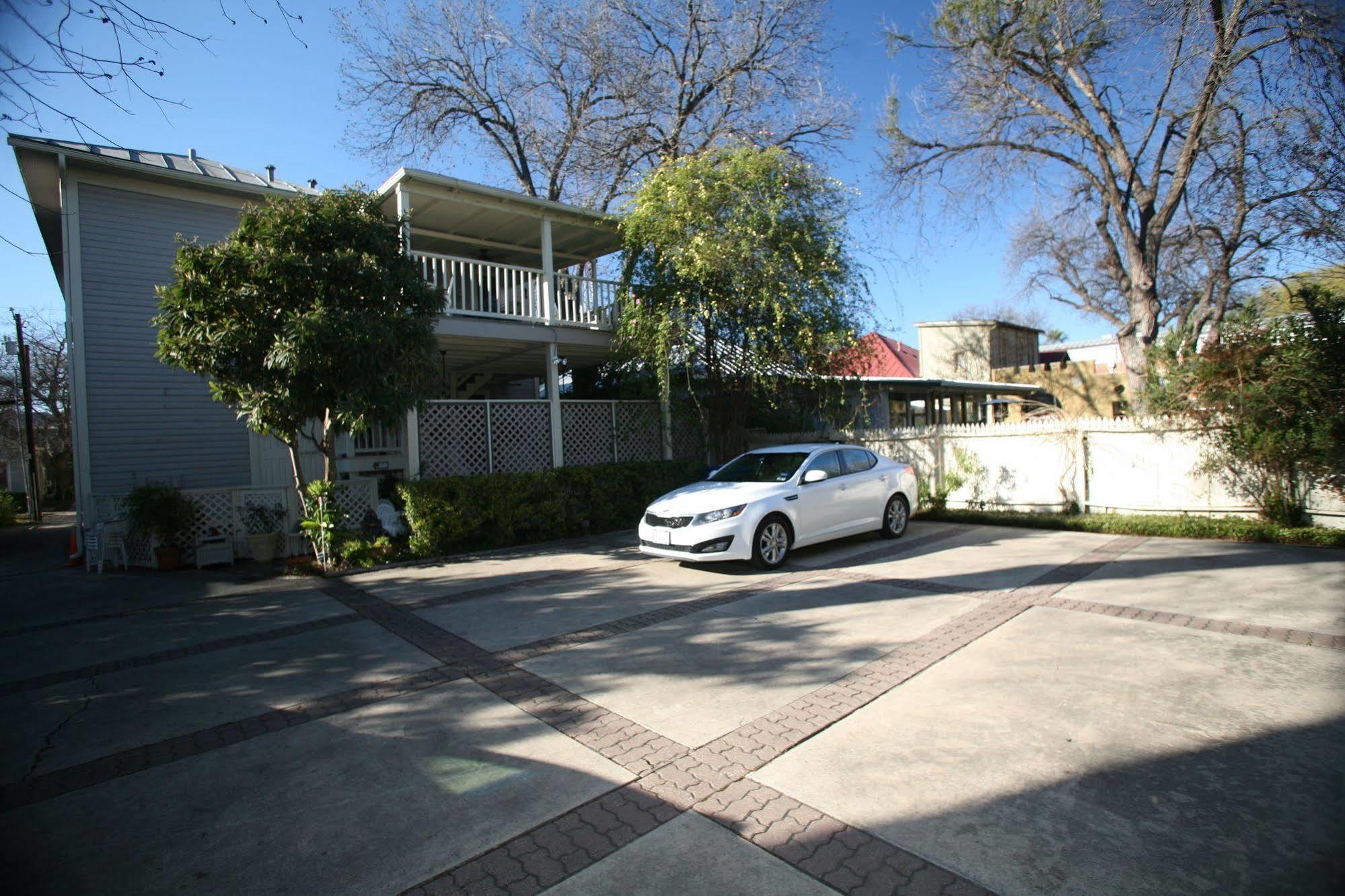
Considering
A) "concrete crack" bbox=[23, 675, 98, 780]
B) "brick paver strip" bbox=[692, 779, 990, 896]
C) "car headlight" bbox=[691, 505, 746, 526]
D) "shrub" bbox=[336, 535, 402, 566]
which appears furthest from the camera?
"shrub" bbox=[336, 535, 402, 566]

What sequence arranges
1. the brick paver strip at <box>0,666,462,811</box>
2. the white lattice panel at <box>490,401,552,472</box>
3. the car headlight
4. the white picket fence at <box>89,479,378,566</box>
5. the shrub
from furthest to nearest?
the white lattice panel at <box>490,401,552,472</box>
the white picket fence at <box>89,479,378,566</box>
the shrub
the car headlight
the brick paver strip at <box>0,666,462,811</box>

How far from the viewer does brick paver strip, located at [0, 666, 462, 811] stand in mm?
3510

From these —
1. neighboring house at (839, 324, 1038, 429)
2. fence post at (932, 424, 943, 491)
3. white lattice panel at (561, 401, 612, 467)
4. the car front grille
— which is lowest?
the car front grille

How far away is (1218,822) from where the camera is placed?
277cm

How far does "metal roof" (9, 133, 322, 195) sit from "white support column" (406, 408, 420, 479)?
11.9ft

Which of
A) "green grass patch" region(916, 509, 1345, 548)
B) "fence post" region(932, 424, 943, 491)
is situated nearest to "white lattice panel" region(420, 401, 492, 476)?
"green grass patch" region(916, 509, 1345, 548)

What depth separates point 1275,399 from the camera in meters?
8.05

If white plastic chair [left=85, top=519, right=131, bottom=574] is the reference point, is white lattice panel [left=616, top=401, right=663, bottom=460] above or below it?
above

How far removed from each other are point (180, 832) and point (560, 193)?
1945cm

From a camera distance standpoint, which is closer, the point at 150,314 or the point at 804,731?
the point at 804,731

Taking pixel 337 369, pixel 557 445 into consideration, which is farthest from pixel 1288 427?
pixel 337 369

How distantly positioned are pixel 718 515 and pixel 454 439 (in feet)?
18.2

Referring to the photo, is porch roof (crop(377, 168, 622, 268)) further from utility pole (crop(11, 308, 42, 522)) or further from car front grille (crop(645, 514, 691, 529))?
utility pole (crop(11, 308, 42, 522))

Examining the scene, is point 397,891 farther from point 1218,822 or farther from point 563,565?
point 563,565
